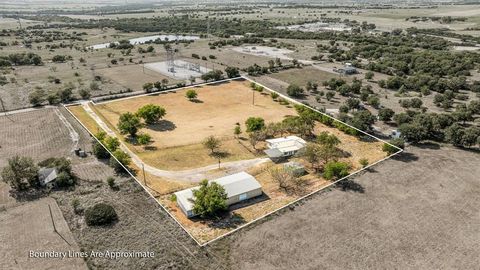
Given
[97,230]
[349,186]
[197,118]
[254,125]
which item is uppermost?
[254,125]

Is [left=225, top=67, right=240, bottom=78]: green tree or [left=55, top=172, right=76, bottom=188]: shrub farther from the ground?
[left=225, top=67, right=240, bottom=78]: green tree

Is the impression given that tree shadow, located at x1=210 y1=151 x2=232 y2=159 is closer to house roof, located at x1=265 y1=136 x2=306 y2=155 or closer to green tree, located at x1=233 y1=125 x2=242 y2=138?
green tree, located at x1=233 y1=125 x2=242 y2=138

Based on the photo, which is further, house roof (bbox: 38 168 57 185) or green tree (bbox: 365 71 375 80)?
green tree (bbox: 365 71 375 80)

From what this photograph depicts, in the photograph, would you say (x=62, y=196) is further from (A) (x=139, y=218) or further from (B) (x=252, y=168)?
(B) (x=252, y=168)

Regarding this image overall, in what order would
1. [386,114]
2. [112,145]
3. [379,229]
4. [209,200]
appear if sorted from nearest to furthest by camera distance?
[379,229]
[209,200]
[112,145]
[386,114]

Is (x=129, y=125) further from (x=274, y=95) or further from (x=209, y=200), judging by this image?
(x=274, y=95)

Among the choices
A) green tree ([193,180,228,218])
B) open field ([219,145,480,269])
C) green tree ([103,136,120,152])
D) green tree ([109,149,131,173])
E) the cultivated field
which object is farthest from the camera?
green tree ([103,136,120,152])

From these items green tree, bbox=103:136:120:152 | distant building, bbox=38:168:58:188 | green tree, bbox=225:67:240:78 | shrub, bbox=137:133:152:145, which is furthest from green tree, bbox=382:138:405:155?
green tree, bbox=225:67:240:78

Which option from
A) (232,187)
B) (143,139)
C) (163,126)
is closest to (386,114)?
(232,187)

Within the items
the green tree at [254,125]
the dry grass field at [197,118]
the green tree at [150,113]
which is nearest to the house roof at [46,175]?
the dry grass field at [197,118]
